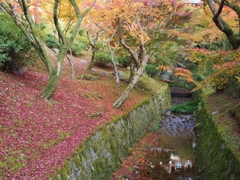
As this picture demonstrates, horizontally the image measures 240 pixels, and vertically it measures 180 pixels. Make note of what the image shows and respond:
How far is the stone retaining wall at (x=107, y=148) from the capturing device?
7.08 m

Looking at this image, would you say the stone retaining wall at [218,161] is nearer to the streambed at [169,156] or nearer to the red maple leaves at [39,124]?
the streambed at [169,156]

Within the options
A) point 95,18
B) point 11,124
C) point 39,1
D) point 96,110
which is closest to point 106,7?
point 95,18

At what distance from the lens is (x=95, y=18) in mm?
15664

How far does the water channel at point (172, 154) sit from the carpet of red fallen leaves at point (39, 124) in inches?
123

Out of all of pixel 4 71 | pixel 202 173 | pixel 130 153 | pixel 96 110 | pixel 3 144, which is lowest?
pixel 130 153

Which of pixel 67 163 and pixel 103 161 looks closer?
pixel 67 163

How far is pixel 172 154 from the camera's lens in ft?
43.4

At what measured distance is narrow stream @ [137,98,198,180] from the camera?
10.7m

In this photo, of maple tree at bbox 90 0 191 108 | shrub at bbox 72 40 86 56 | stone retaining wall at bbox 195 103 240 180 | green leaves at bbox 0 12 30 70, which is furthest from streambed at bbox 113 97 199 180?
shrub at bbox 72 40 86 56

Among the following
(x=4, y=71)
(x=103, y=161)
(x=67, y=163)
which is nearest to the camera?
(x=67, y=163)

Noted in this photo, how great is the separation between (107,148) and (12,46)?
574cm

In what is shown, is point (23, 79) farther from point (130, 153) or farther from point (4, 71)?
point (130, 153)

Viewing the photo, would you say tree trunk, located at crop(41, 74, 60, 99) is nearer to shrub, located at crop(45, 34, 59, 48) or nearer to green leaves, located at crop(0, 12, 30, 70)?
green leaves, located at crop(0, 12, 30, 70)

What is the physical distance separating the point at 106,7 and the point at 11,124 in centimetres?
1049
